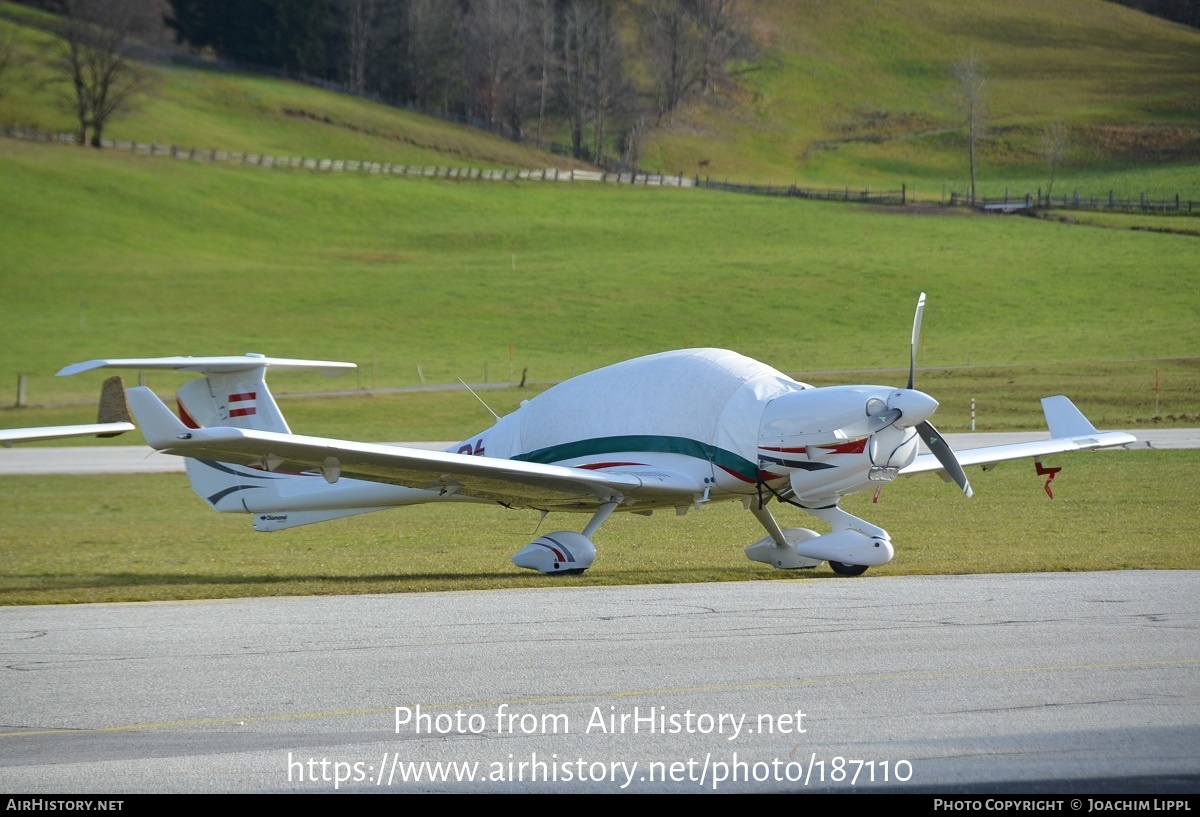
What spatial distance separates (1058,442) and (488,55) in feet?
418

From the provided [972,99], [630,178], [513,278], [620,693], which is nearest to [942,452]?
[620,693]

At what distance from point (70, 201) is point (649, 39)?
85.2m

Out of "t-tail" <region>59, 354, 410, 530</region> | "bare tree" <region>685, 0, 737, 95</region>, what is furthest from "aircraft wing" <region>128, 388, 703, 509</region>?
"bare tree" <region>685, 0, 737, 95</region>

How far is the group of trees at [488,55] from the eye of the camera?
440 ft

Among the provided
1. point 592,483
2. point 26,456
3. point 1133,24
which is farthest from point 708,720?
point 1133,24

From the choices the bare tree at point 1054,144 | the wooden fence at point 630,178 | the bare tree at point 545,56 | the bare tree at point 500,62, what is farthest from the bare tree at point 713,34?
the bare tree at point 1054,144

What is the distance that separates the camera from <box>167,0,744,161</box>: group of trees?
440 feet

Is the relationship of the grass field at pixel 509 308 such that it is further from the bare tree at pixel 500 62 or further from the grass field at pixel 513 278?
the bare tree at pixel 500 62

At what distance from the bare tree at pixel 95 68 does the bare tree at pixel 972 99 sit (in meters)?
73.4

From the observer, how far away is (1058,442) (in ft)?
55.0

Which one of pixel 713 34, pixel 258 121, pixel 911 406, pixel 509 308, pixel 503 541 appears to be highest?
pixel 713 34

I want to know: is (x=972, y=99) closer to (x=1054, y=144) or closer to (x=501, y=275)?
(x=1054, y=144)

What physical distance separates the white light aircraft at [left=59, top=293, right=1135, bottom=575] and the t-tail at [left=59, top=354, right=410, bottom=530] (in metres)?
0.02

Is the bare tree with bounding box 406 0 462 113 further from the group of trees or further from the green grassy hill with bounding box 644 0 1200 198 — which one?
the green grassy hill with bounding box 644 0 1200 198
